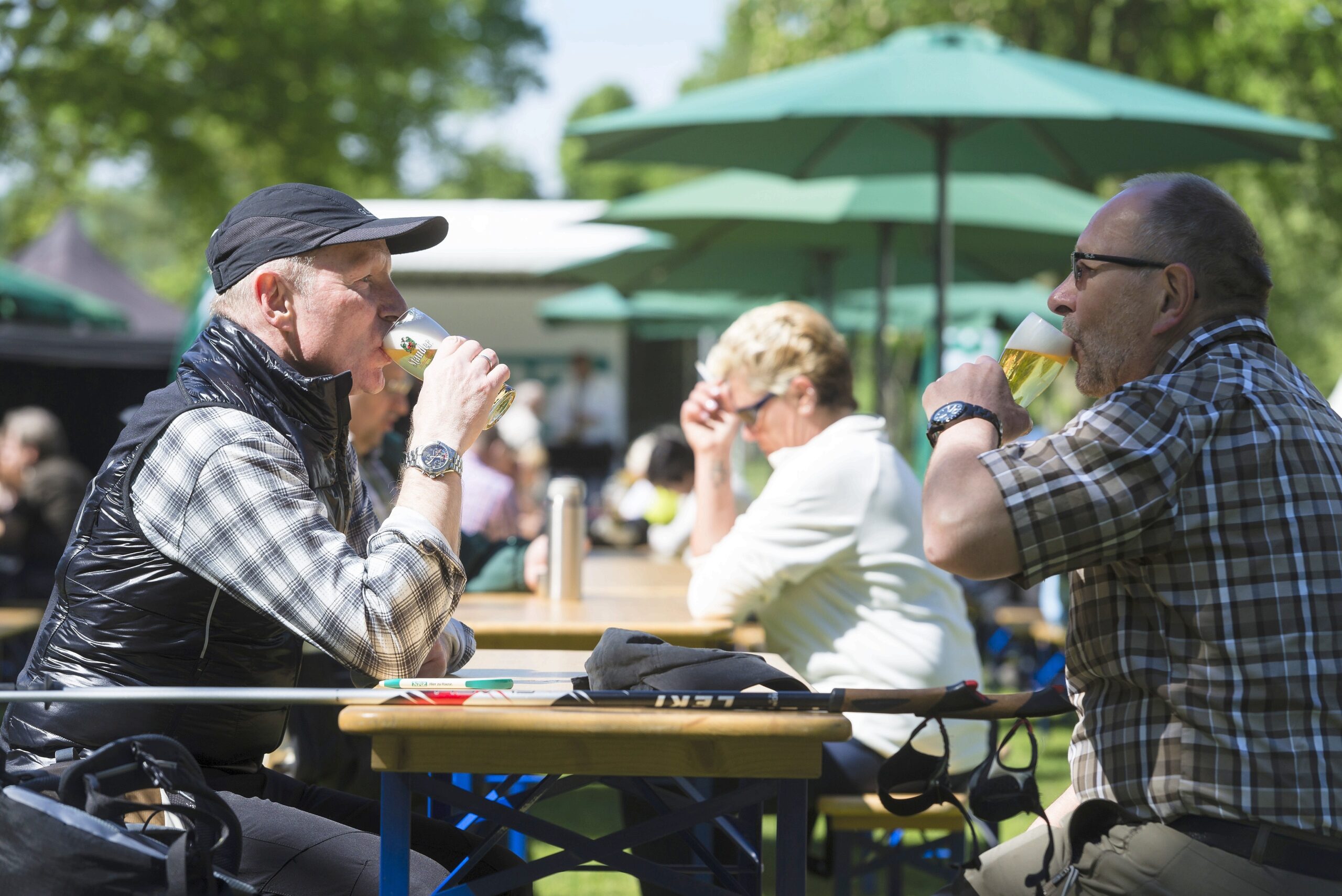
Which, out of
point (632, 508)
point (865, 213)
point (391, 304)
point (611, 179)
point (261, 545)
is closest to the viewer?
point (261, 545)

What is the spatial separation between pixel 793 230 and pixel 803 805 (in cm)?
673

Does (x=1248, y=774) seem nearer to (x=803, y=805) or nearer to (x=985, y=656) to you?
(x=803, y=805)

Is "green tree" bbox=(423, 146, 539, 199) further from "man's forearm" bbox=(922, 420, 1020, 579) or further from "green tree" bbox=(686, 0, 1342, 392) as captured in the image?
"man's forearm" bbox=(922, 420, 1020, 579)

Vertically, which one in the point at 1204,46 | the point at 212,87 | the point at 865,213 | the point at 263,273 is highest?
the point at 212,87

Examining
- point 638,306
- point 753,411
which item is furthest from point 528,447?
point 753,411

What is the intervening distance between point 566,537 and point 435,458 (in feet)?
5.61

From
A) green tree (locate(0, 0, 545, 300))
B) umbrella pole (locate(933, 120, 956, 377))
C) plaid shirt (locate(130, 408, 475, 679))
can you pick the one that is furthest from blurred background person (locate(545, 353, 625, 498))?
plaid shirt (locate(130, 408, 475, 679))

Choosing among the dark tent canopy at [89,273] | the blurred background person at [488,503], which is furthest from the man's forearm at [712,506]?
the dark tent canopy at [89,273]

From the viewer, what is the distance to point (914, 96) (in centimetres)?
457

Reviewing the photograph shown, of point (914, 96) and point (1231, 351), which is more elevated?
point (914, 96)

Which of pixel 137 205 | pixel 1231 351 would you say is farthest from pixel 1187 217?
pixel 137 205

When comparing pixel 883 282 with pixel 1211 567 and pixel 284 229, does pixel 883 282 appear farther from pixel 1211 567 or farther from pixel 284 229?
pixel 1211 567

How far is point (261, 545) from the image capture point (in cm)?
194

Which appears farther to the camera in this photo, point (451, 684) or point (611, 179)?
point (611, 179)
